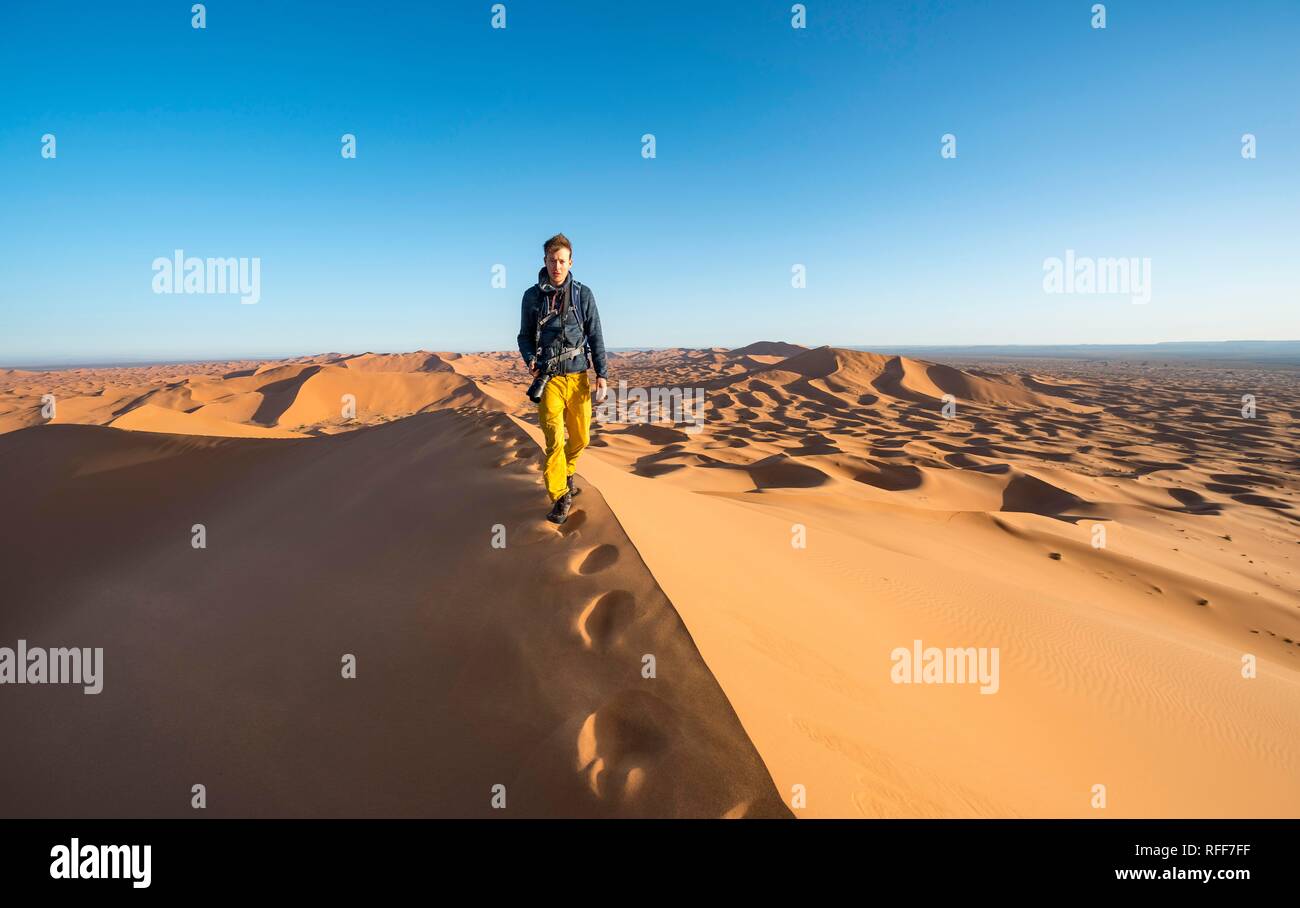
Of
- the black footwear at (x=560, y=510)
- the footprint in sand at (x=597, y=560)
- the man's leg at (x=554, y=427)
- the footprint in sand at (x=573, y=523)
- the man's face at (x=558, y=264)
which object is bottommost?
the footprint in sand at (x=597, y=560)

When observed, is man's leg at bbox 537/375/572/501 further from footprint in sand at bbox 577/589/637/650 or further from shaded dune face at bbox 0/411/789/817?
footprint in sand at bbox 577/589/637/650

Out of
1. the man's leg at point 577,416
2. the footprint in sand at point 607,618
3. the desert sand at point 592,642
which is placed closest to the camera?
the desert sand at point 592,642

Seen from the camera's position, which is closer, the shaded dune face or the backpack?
the shaded dune face

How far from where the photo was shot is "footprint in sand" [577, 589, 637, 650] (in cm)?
257

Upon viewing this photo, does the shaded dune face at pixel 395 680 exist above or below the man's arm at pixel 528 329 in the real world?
below

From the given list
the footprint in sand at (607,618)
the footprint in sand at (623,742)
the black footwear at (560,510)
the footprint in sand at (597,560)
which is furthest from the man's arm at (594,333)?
the footprint in sand at (623,742)

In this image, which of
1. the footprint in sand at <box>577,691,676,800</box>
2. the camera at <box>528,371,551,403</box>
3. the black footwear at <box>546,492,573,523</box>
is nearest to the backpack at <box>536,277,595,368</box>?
the camera at <box>528,371,551,403</box>

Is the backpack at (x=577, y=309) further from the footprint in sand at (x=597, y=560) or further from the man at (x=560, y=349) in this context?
the footprint in sand at (x=597, y=560)

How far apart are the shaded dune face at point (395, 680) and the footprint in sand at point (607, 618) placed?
0.01 meters

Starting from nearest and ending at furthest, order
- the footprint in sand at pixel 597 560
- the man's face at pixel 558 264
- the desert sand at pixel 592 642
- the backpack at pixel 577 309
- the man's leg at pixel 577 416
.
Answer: the desert sand at pixel 592 642
the footprint in sand at pixel 597 560
the man's face at pixel 558 264
the backpack at pixel 577 309
the man's leg at pixel 577 416

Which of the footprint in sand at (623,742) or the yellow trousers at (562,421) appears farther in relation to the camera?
the yellow trousers at (562,421)

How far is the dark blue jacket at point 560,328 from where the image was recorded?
379cm

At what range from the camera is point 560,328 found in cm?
378

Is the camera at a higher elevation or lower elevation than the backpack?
lower
